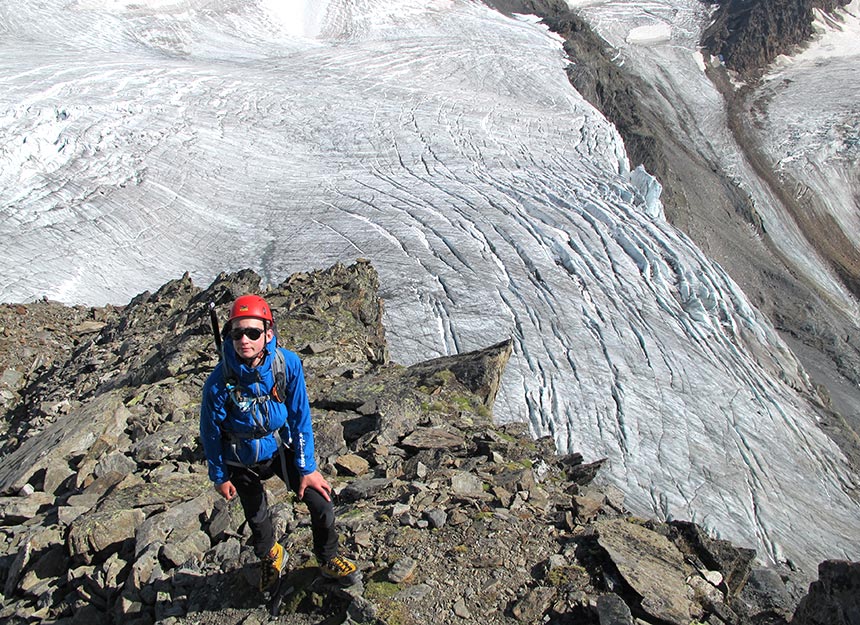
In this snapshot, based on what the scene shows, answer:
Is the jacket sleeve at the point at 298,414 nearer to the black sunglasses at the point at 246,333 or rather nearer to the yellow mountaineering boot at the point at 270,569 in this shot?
the black sunglasses at the point at 246,333

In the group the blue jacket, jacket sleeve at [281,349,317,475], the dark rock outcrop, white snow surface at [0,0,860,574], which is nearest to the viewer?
the blue jacket

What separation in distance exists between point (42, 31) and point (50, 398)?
21.0 meters

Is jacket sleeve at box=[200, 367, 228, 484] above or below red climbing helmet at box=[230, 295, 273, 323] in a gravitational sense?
below

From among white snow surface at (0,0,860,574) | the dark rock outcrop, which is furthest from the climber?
the dark rock outcrop

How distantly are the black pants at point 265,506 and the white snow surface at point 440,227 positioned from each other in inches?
324

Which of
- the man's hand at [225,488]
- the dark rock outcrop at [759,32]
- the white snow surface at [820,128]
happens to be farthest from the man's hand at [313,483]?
the dark rock outcrop at [759,32]

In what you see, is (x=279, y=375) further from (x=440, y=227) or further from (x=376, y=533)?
(x=440, y=227)

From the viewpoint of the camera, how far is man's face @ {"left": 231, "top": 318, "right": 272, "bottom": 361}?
3449 mm

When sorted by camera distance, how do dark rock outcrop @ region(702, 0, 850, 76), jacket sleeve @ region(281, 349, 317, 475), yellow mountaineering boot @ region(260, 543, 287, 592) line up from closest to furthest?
jacket sleeve @ region(281, 349, 317, 475)
yellow mountaineering boot @ region(260, 543, 287, 592)
dark rock outcrop @ region(702, 0, 850, 76)

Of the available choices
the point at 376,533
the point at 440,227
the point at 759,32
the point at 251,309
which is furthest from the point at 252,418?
the point at 759,32

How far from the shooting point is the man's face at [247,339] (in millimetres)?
3449

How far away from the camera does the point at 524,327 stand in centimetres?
1419

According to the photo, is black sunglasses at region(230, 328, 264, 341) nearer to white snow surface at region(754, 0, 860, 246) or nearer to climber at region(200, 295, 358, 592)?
climber at region(200, 295, 358, 592)

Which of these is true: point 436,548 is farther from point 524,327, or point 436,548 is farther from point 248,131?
point 248,131
